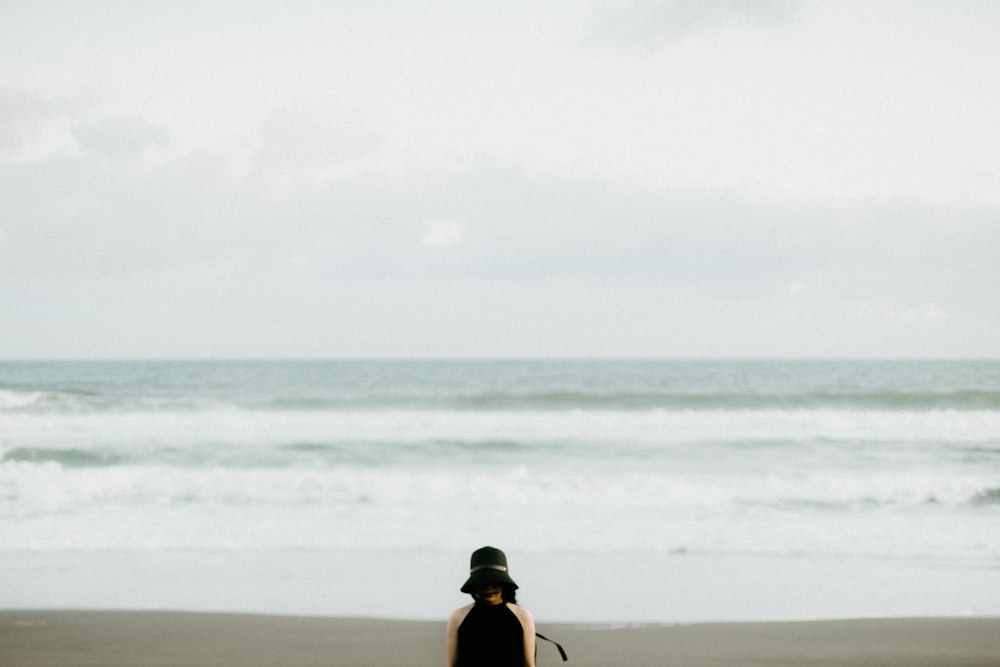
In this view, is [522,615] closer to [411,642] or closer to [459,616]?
[459,616]

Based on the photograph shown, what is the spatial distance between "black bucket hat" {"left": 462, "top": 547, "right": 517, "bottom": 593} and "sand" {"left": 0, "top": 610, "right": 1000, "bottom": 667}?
3136mm

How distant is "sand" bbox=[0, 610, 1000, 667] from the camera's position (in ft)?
19.9

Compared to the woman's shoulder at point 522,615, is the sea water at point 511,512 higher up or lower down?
higher up

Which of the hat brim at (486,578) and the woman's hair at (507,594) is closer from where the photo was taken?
the hat brim at (486,578)

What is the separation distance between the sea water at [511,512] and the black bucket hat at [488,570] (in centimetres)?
424

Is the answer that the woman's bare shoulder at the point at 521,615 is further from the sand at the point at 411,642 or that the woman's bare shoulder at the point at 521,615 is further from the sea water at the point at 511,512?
the sea water at the point at 511,512

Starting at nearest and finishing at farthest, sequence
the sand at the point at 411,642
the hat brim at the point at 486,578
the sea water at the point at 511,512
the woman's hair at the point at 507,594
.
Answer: the hat brim at the point at 486,578 → the woman's hair at the point at 507,594 → the sand at the point at 411,642 → the sea water at the point at 511,512

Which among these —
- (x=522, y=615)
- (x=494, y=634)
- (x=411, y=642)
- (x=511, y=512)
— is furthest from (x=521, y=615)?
(x=511, y=512)

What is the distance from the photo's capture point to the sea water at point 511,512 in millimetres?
7848

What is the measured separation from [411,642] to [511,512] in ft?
17.7

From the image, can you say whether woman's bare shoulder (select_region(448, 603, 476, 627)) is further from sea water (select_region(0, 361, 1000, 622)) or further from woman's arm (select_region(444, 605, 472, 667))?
sea water (select_region(0, 361, 1000, 622))

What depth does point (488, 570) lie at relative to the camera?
3.07 m

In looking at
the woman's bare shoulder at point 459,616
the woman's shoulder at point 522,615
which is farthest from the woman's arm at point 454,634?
the woman's shoulder at point 522,615

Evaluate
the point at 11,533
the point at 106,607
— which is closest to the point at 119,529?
the point at 11,533
